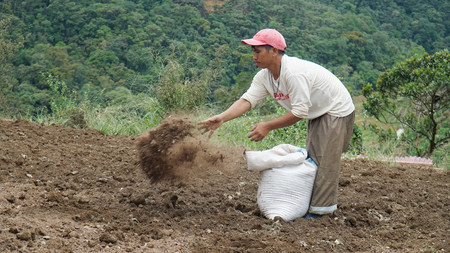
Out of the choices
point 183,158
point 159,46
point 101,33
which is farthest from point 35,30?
point 183,158

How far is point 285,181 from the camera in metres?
3.89

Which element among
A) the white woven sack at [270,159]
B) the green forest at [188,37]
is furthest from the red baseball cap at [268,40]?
the green forest at [188,37]

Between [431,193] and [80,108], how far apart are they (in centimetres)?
587

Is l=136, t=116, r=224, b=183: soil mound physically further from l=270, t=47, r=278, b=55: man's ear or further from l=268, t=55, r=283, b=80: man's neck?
A: l=270, t=47, r=278, b=55: man's ear

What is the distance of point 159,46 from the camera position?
23.9 metres

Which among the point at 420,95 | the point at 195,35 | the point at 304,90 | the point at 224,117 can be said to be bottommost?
the point at 195,35

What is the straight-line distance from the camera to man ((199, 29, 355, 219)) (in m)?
3.70

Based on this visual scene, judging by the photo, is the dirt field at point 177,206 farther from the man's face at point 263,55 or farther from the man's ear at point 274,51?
the man's ear at point 274,51

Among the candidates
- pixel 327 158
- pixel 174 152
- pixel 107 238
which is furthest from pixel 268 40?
pixel 107 238

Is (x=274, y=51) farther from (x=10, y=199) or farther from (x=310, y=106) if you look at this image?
(x=10, y=199)

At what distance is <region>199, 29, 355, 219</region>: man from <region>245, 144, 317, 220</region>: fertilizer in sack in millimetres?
91

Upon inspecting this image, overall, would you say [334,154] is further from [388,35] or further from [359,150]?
[388,35]

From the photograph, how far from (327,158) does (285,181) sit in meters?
0.38

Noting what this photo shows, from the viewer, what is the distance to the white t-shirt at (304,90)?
367 cm
